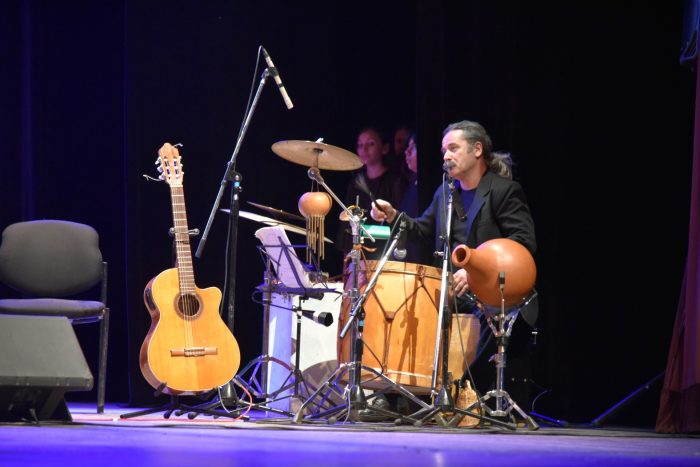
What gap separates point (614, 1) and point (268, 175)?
96.9 inches

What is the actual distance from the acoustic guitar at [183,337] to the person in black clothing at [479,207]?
984mm

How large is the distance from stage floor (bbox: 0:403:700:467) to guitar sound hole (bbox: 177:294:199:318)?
62cm

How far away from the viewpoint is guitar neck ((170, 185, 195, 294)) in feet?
16.9

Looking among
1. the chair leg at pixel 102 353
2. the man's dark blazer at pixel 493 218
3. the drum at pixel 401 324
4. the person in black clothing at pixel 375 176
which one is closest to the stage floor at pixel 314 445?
the drum at pixel 401 324

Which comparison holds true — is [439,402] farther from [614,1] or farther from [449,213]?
[614,1]

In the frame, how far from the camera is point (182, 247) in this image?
17.3 ft

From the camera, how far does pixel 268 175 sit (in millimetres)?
6957

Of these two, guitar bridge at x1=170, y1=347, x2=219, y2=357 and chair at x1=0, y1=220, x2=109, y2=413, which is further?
chair at x1=0, y1=220, x2=109, y2=413

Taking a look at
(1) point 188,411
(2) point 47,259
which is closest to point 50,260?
(2) point 47,259

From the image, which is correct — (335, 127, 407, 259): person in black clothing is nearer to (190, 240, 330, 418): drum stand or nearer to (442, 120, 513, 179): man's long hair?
(442, 120, 513, 179): man's long hair

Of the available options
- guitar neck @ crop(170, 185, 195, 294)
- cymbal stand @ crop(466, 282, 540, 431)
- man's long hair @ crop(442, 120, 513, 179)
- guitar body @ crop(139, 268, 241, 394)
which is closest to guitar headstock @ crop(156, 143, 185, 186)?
guitar neck @ crop(170, 185, 195, 294)

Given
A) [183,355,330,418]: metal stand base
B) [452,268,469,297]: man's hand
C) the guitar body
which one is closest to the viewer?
[452,268,469,297]: man's hand

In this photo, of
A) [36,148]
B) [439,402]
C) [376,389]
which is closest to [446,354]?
[439,402]

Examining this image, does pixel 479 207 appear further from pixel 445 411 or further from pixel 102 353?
pixel 102 353
